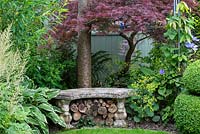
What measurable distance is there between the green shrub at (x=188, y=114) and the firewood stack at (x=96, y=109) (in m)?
1.03

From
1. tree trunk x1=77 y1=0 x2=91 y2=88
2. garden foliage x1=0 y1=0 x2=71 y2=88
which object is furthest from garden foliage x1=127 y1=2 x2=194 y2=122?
garden foliage x1=0 y1=0 x2=71 y2=88

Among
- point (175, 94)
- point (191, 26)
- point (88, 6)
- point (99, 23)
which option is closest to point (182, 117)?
point (175, 94)

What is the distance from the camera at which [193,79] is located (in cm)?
465

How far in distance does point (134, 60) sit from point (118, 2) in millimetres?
1808

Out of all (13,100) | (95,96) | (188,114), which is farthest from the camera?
(95,96)

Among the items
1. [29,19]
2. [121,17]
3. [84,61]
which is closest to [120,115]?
[84,61]

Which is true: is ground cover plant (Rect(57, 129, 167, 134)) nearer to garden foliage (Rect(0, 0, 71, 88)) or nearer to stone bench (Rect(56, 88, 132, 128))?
stone bench (Rect(56, 88, 132, 128))

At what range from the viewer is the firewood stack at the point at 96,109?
536cm

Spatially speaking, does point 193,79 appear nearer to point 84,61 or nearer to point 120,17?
point 120,17

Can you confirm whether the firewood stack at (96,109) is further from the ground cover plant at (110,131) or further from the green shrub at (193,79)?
the green shrub at (193,79)

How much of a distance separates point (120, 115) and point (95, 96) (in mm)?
468

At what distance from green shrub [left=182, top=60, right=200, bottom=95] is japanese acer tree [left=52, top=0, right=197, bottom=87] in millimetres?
849

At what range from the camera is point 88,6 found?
18.2 ft

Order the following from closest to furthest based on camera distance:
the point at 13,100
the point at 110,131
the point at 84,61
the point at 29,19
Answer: the point at 13,100 → the point at 29,19 → the point at 110,131 → the point at 84,61
